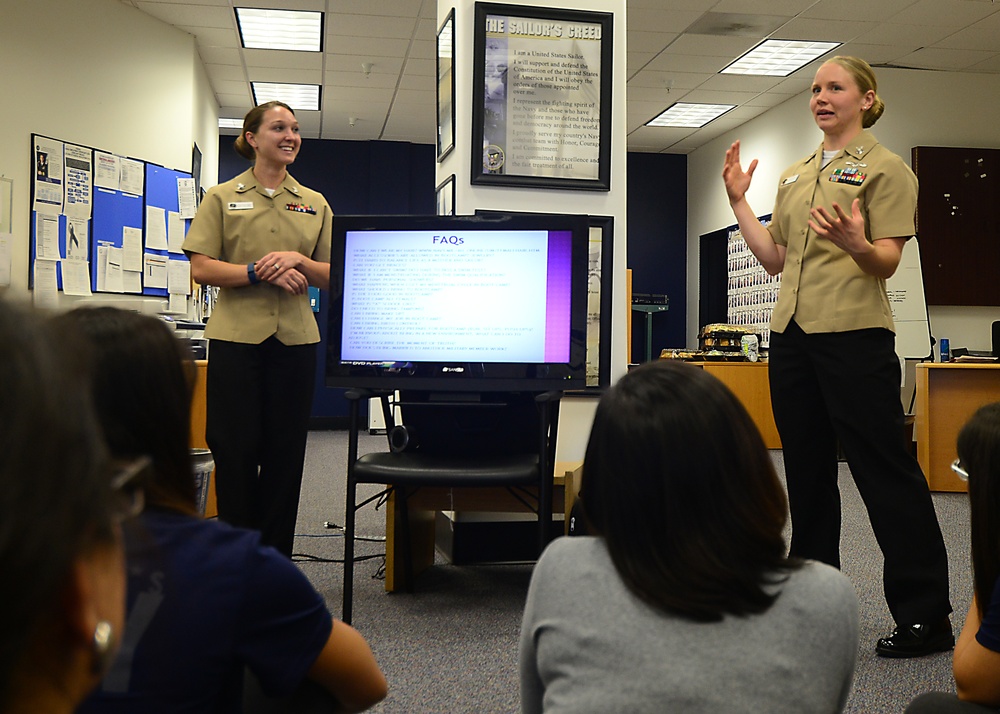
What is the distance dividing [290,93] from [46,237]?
3.65 meters

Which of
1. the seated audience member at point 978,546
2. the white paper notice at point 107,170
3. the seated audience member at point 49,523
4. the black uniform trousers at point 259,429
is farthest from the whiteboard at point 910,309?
the seated audience member at point 49,523

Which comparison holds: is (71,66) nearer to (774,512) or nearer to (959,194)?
(774,512)

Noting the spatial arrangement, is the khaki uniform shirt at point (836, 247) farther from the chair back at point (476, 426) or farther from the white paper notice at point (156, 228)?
the white paper notice at point (156, 228)


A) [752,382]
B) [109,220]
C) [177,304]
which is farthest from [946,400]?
[109,220]

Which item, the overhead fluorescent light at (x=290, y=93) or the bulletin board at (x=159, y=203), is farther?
the overhead fluorescent light at (x=290, y=93)

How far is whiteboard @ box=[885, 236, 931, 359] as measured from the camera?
676 cm

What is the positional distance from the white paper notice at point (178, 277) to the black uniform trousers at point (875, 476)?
445 centimetres

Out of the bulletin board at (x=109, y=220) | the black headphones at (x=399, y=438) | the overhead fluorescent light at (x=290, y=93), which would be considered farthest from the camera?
the overhead fluorescent light at (x=290, y=93)

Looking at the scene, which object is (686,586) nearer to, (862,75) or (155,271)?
(862,75)

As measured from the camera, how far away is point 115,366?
2.97 ft

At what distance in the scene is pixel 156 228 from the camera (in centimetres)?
572

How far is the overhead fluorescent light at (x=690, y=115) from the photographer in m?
8.48

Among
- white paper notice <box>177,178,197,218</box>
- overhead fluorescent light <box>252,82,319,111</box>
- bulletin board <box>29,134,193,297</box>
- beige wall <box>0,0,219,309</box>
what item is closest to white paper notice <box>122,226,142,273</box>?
bulletin board <box>29,134,193,297</box>

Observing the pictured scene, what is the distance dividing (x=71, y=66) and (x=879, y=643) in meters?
4.95
